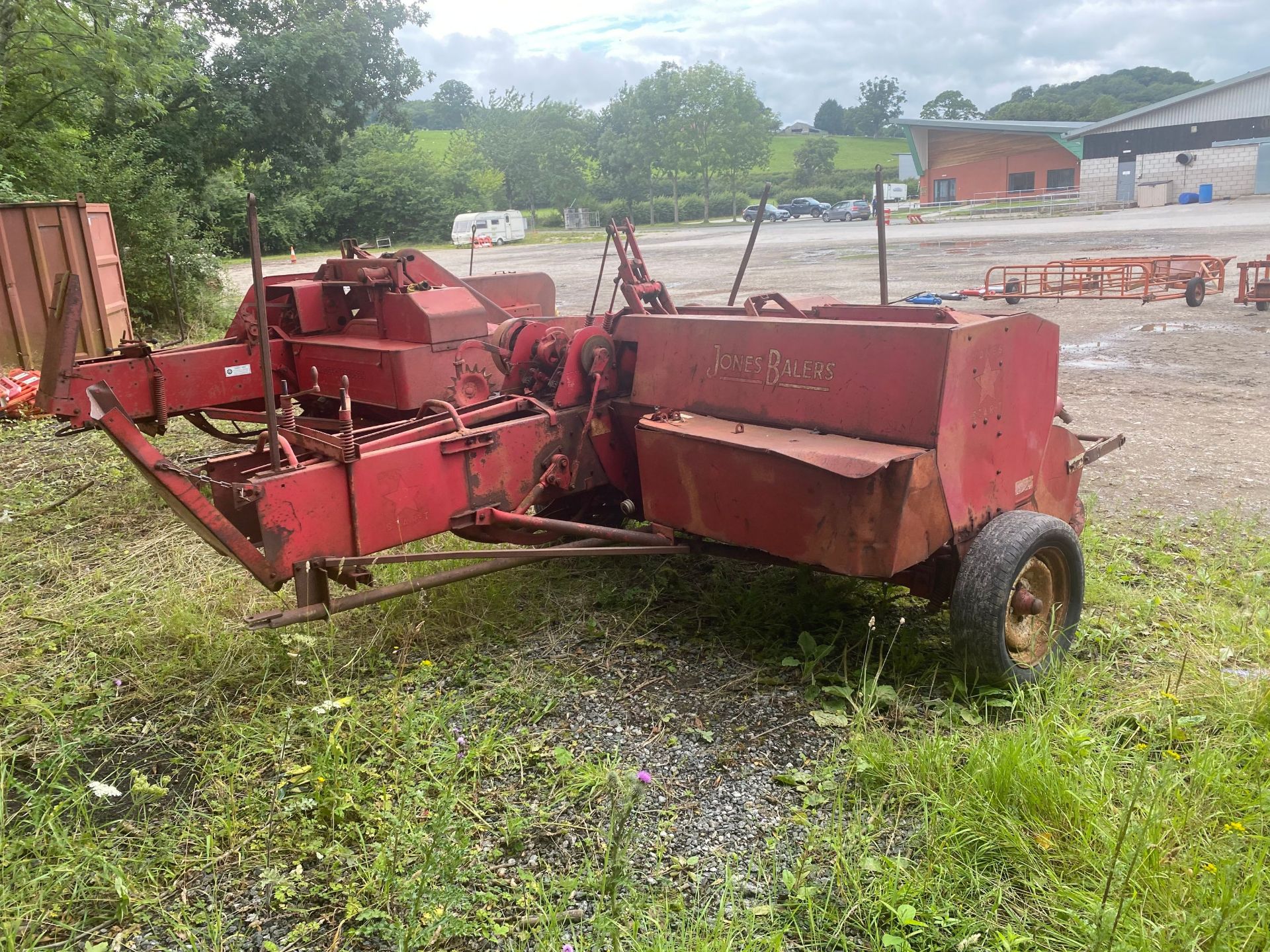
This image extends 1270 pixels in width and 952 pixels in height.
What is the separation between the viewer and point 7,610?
15.0 feet

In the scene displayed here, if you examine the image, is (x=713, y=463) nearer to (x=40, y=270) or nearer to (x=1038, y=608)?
(x=1038, y=608)

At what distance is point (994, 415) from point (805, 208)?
49164 mm

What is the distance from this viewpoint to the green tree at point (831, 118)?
4551 inches

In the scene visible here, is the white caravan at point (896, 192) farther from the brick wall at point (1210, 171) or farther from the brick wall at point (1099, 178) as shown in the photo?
the brick wall at point (1210, 171)

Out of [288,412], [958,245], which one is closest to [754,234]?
[288,412]

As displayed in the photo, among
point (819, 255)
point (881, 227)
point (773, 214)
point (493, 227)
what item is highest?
point (493, 227)

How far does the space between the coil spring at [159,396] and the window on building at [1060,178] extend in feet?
162

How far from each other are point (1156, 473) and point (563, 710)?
4826mm

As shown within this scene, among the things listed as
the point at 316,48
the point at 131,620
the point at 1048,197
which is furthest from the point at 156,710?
the point at 1048,197

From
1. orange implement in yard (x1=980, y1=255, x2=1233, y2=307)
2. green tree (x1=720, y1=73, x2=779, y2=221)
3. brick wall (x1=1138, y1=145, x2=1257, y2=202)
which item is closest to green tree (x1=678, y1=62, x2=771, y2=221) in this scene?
green tree (x1=720, y1=73, x2=779, y2=221)

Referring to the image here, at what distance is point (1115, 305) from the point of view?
1505cm

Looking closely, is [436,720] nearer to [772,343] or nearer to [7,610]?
[772,343]

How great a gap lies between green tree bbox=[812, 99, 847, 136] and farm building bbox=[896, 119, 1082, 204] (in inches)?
2693

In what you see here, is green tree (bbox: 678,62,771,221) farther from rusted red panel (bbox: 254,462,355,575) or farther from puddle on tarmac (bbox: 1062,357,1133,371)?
rusted red panel (bbox: 254,462,355,575)
